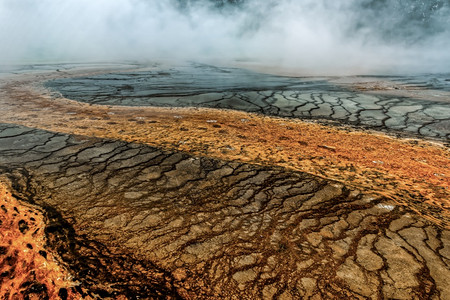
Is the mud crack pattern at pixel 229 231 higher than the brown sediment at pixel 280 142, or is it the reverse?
the brown sediment at pixel 280 142

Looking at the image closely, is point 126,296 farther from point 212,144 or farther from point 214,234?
point 212,144

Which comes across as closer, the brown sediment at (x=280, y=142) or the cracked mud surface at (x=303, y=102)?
the brown sediment at (x=280, y=142)

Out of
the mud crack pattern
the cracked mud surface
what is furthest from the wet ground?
the cracked mud surface

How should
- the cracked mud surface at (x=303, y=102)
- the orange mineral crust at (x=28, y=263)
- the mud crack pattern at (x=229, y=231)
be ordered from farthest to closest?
the cracked mud surface at (x=303, y=102) → the mud crack pattern at (x=229, y=231) → the orange mineral crust at (x=28, y=263)

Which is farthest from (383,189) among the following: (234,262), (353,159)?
(234,262)

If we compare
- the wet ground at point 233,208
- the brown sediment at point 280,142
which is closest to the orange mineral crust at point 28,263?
the wet ground at point 233,208

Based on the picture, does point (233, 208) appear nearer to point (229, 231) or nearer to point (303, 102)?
point (229, 231)

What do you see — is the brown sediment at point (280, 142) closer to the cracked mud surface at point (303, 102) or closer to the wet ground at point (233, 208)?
the wet ground at point (233, 208)
